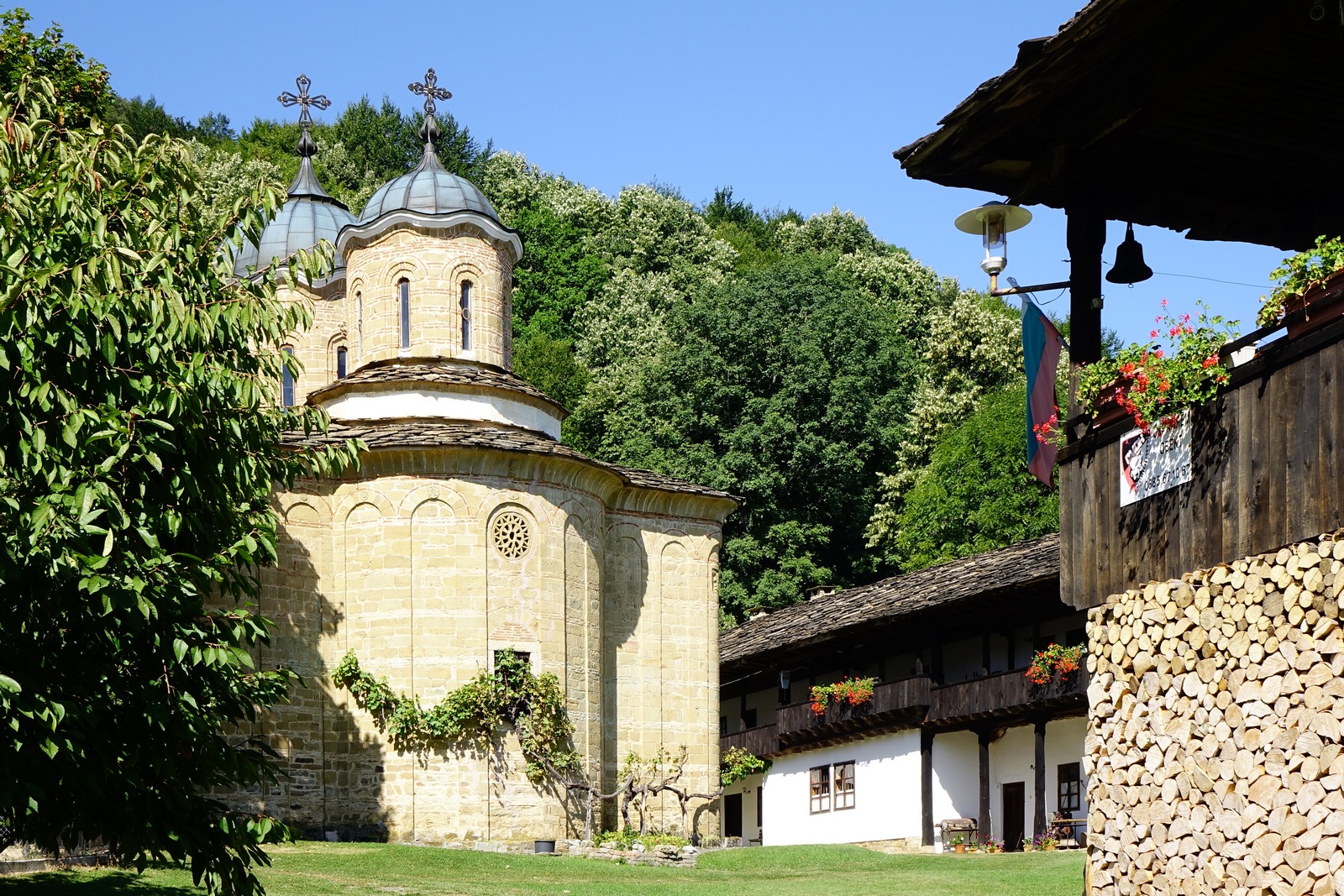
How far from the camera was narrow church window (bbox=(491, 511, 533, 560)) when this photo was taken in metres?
24.9

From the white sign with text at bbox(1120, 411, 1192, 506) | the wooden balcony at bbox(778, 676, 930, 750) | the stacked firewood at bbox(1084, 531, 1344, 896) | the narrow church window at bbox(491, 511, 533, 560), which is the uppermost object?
the white sign with text at bbox(1120, 411, 1192, 506)

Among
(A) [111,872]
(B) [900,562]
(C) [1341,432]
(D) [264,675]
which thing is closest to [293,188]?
(B) [900,562]

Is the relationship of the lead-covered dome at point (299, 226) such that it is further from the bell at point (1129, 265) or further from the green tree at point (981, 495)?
the bell at point (1129, 265)

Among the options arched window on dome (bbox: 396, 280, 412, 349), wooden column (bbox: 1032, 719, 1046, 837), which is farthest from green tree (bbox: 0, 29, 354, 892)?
wooden column (bbox: 1032, 719, 1046, 837)

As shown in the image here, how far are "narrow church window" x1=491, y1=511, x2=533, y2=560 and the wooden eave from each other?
14382 millimetres

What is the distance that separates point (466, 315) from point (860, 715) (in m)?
10.3

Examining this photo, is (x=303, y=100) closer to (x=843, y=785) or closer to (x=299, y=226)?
(x=299, y=226)

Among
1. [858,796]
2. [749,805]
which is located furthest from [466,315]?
[749,805]

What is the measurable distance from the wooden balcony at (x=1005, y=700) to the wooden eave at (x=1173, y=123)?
13.8 meters

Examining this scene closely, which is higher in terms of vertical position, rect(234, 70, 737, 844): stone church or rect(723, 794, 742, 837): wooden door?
rect(234, 70, 737, 844): stone church

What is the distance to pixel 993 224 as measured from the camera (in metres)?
11.4

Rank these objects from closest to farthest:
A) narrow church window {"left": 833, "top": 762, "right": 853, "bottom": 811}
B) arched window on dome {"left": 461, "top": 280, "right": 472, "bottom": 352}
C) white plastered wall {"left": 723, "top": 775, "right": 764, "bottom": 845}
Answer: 1. arched window on dome {"left": 461, "top": 280, "right": 472, "bottom": 352}
2. narrow church window {"left": 833, "top": 762, "right": 853, "bottom": 811}
3. white plastered wall {"left": 723, "top": 775, "right": 764, "bottom": 845}

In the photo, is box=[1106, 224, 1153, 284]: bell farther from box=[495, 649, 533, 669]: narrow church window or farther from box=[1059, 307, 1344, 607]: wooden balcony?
box=[495, 649, 533, 669]: narrow church window

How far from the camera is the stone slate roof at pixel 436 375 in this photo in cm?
2677
